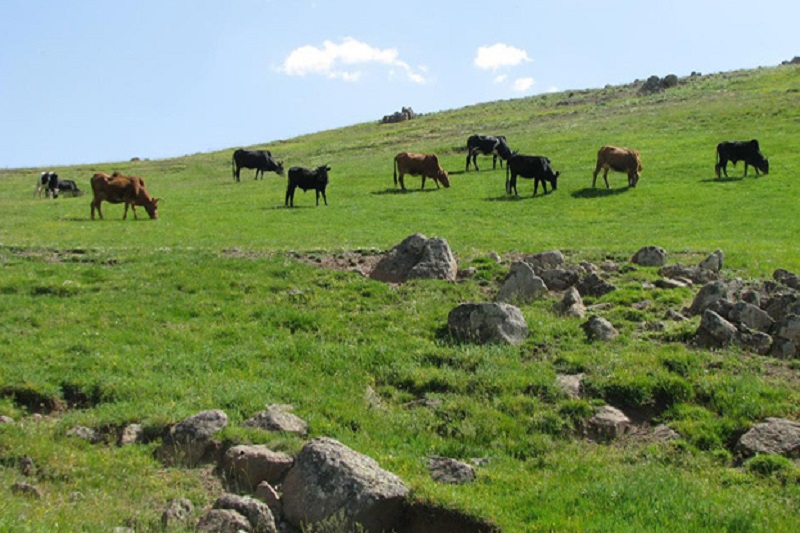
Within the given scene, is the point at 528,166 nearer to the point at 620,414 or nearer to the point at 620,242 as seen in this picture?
the point at 620,242

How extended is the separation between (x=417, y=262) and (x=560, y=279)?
10.8 feet

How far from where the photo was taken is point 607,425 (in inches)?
409

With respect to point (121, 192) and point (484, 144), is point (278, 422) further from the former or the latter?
point (484, 144)

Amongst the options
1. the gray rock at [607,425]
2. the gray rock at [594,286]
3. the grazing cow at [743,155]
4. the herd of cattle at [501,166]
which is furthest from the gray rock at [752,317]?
the grazing cow at [743,155]

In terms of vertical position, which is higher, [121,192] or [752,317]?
[121,192]

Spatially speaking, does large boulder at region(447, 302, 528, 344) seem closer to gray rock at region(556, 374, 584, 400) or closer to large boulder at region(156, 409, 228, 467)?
gray rock at region(556, 374, 584, 400)

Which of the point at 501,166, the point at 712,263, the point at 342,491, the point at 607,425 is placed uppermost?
the point at 501,166

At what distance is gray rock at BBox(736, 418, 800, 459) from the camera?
31.0 ft

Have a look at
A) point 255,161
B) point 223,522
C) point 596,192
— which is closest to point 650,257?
point 223,522

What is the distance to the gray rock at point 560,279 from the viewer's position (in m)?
16.3

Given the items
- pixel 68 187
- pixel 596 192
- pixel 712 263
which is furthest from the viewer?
pixel 68 187

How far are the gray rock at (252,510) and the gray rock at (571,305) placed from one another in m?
8.17

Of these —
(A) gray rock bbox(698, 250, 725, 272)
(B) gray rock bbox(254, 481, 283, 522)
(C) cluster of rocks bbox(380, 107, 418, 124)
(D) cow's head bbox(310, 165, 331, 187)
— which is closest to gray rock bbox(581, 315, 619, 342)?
(A) gray rock bbox(698, 250, 725, 272)

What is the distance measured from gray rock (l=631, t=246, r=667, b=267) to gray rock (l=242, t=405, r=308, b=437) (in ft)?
35.7
